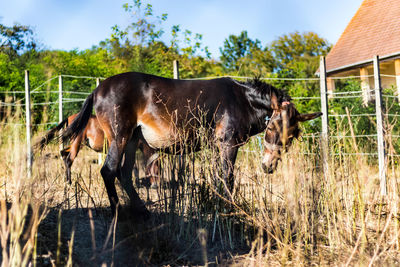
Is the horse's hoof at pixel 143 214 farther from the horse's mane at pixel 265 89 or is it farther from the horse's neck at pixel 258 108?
the horse's mane at pixel 265 89

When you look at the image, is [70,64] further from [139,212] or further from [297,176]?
[297,176]

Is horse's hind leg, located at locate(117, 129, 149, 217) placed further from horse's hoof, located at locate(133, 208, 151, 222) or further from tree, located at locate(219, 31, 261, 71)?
tree, located at locate(219, 31, 261, 71)

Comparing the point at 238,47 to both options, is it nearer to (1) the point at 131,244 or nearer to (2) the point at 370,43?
(2) the point at 370,43

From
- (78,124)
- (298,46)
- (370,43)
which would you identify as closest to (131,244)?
(78,124)

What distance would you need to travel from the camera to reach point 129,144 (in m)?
4.94

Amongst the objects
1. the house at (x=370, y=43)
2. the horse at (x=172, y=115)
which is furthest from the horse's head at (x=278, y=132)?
the house at (x=370, y=43)

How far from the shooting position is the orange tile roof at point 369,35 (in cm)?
1645

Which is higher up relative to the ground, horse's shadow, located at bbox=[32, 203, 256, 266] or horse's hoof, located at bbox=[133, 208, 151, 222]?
horse's hoof, located at bbox=[133, 208, 151, 222]

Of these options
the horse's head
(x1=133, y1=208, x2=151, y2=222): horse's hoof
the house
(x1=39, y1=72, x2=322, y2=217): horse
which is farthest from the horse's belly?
the house

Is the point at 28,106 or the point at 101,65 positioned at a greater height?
the point at 101,65

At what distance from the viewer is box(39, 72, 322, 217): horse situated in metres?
4.47

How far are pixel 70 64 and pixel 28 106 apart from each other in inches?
294

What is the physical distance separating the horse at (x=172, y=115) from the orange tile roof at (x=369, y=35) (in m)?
11.7

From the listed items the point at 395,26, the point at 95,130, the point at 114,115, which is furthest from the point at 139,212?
the point at 395,26
